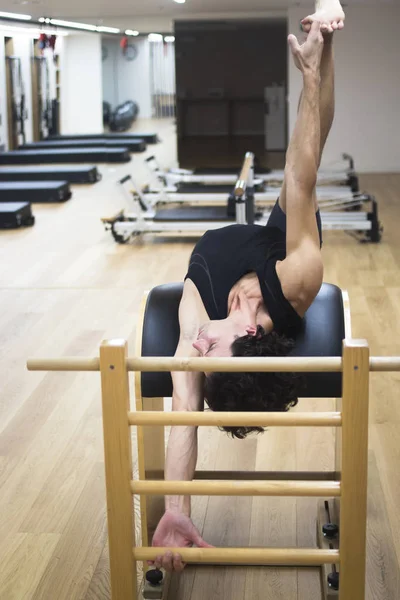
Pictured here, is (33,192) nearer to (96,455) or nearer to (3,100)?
(3,100)

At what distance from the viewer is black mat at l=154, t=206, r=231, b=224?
6598mm

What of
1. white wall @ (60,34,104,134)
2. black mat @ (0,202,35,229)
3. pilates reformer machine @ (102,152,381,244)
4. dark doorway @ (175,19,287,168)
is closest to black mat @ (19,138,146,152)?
dark doorway @ (175,19,287,168)

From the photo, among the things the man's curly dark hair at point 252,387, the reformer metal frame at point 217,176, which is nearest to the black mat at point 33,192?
the reformer metal frame at point 217,176

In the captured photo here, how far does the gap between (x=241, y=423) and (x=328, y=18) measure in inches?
43.0

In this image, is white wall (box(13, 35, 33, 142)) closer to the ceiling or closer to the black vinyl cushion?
the ceiling

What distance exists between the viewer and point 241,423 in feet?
5.42

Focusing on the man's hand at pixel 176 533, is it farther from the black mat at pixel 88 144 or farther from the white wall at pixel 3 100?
the white wall at pixel 3 100

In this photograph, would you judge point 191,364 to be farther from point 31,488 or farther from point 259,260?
point 31,488

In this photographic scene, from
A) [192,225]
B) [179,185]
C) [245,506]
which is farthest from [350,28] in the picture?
[245,506]

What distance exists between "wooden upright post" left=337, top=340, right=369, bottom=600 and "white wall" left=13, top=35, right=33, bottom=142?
12.0 m

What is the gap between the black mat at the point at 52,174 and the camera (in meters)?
9.55

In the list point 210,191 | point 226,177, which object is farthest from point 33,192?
point 226,177

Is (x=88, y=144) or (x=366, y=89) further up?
(x=366, y=89)

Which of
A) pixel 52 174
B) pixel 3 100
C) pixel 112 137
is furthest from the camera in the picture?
pixel 112 137
